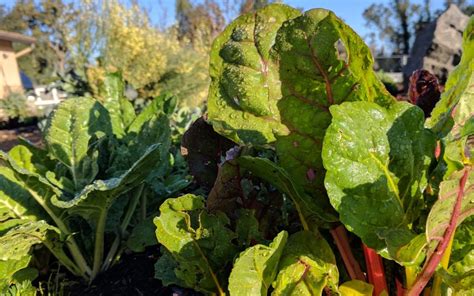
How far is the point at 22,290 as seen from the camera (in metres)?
1.50

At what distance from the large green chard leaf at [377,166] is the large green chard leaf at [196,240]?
1.29ft

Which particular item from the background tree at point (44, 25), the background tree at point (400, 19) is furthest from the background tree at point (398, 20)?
the background tree at point (44, 25)

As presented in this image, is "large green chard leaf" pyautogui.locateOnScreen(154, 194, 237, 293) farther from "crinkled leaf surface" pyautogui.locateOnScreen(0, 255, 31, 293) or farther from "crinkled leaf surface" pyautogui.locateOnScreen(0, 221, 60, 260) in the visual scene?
"crinkled leaf surface" pyautogui.locateOnScreen(0, 255, 31, 293)

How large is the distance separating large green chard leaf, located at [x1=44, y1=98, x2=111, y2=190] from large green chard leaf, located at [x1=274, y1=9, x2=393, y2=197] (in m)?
0.90

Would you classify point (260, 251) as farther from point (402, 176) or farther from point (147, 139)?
point (147, 139)

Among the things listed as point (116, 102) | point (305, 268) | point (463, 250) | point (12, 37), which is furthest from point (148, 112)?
point (12, 37)

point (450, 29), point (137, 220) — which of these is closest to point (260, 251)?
point (137, 220)

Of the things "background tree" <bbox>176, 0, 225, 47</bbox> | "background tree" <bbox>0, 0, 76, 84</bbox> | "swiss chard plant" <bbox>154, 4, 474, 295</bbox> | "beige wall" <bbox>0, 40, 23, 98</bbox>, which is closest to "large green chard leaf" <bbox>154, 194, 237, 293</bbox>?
"swiss chard plant" <bbox>154, 4, 474, 295</bbox>

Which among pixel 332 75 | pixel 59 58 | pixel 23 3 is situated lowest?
pixel 59 58

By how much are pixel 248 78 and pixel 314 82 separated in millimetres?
175

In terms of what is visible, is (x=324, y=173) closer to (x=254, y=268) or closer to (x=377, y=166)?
(x=377, y=166)

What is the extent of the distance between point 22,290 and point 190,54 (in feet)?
36.3

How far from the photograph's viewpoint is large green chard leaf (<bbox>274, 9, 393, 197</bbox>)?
1027 millimetres

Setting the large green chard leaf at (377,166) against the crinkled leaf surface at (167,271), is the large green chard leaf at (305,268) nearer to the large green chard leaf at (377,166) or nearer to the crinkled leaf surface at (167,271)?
the large green chard leaf at (377,166)
